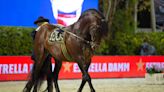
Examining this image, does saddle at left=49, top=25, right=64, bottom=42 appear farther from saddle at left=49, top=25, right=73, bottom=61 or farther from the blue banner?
the blue banner

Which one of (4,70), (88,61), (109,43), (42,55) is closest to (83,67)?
(88,61)

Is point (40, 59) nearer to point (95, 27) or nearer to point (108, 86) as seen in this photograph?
point (95, 27)

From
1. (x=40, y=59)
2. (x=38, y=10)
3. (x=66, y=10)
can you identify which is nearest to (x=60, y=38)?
(x=40, y=59)

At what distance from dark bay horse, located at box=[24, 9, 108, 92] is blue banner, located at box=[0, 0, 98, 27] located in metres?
10.2

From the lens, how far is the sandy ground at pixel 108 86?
14.2 m

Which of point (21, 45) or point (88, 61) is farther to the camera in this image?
point (21, 45)

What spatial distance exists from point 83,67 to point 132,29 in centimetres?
1530

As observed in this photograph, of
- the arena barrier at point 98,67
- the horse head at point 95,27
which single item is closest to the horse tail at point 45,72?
the horse head at point 95,27

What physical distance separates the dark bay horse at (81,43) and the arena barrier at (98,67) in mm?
6296

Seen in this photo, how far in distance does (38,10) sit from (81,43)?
12.0 metres

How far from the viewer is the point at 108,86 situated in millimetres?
15633

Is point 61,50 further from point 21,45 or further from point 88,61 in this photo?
point 21,45

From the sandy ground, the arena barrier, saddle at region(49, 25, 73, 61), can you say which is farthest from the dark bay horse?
the arena barrier

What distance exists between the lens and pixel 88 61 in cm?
901
